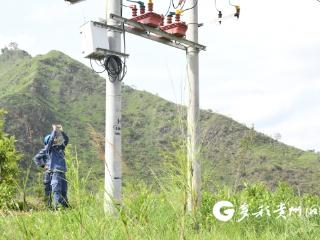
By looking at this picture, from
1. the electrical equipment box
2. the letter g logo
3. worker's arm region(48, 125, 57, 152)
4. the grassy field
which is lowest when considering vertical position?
the letter g logo

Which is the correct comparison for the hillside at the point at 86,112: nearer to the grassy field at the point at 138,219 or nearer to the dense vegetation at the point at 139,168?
the dense vegetation at the point at 139,168

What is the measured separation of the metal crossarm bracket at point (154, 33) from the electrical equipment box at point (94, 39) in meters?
0.19

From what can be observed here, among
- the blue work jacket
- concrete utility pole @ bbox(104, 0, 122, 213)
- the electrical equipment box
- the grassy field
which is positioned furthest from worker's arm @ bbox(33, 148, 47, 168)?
the grassy field

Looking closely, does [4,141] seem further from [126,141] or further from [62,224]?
[126,141]

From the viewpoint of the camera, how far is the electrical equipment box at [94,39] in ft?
20.3

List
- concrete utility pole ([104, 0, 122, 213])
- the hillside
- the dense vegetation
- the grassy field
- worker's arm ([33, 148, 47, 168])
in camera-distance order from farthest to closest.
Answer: the hillside, worker's arm ([33, 148, 47, 168]), concrete utility pole ([104, 0, 122, 213]), the dense vegetation, the grassy field

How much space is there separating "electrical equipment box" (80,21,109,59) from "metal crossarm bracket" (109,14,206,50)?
19 cm

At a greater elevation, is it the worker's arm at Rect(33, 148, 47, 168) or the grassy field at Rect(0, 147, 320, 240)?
the worker's arm at Rect(33, 148, 47, 168)

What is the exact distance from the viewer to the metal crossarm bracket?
6.64m

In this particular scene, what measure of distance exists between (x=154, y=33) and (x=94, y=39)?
124 cm

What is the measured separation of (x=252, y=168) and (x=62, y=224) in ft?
194

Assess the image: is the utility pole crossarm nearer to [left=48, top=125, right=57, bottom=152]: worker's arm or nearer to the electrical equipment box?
the electrical equipment box

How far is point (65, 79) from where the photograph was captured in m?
91.8

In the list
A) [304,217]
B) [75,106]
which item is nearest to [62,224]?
[304,217]
